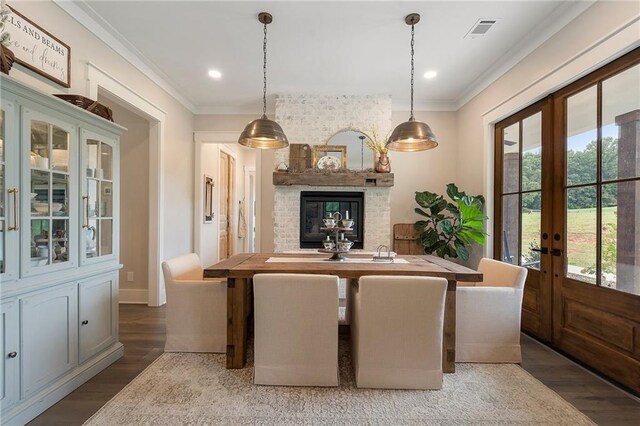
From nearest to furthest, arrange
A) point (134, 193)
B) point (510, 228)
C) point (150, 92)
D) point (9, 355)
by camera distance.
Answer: point (9, 355), point (510, 228), point (150, 92), point (134, 193)

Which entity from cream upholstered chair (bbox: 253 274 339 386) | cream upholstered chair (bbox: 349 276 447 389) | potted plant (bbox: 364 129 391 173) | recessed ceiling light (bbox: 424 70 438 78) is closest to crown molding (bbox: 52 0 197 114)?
cream upholstered chair (bbox: 253 274 339 386)

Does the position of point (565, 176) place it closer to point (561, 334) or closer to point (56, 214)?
point (561, 334)

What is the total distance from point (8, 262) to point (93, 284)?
0.63 m

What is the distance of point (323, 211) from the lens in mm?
4500

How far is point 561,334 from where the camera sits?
2.61 m

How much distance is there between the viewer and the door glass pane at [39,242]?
174 centimetres

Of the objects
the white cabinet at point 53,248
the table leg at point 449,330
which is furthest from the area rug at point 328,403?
the white cabinet at point 53,248

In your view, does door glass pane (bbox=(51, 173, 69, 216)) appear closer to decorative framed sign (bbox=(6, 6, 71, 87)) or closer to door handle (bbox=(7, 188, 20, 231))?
door handle (bbox=(7, 188, 20, 231))

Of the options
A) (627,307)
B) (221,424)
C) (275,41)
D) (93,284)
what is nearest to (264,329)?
(221,424)

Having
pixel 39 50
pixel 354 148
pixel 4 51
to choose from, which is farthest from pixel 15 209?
pixel 354 148

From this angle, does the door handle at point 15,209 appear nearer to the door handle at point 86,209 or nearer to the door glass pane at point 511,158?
the door handle at point 86,209

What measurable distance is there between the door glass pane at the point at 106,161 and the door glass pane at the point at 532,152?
3.82 m

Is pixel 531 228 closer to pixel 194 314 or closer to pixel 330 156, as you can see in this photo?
pixel 330 156

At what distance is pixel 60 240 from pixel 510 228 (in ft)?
13.5
